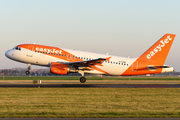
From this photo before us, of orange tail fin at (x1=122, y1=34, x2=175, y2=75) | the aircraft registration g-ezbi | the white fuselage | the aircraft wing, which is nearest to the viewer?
the aircraft wing

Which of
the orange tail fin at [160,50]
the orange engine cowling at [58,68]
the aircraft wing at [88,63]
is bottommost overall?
the orange engine cowling at [58,68]

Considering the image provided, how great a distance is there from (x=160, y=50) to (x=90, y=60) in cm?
1275

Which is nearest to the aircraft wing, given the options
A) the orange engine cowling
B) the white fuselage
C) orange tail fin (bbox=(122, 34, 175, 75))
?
the orange engine cowling

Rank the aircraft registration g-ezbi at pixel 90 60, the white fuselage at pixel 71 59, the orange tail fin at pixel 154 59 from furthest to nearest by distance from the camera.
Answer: the orange tail fin at pixel 154 59 → the white fuselage at pixel 71 59 → the aircraft registration g-ezbi at pixel 90 60

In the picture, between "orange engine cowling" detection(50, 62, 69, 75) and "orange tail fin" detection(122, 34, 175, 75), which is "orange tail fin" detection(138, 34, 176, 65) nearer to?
"orange tail fin" detection(122, 34, 175, 75)

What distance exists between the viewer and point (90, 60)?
4097 centimetres

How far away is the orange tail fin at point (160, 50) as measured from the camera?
44841 mm

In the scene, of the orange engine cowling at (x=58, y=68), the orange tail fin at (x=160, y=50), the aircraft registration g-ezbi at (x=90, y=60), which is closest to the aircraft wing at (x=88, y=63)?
the aircraft registration g-ezbi at (x=90, y=60)

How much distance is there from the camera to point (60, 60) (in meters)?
42.2

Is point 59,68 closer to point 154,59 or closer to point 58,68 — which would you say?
point 58,68

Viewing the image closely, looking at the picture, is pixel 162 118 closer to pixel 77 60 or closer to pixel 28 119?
pixel 28 119

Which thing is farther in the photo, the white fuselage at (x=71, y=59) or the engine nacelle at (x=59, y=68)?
the white fuselage at (x=71, y=59)

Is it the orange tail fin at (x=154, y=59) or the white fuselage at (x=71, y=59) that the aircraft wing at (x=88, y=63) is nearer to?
the white fuselage at (x=71, y=59)

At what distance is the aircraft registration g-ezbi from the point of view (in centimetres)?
4184
